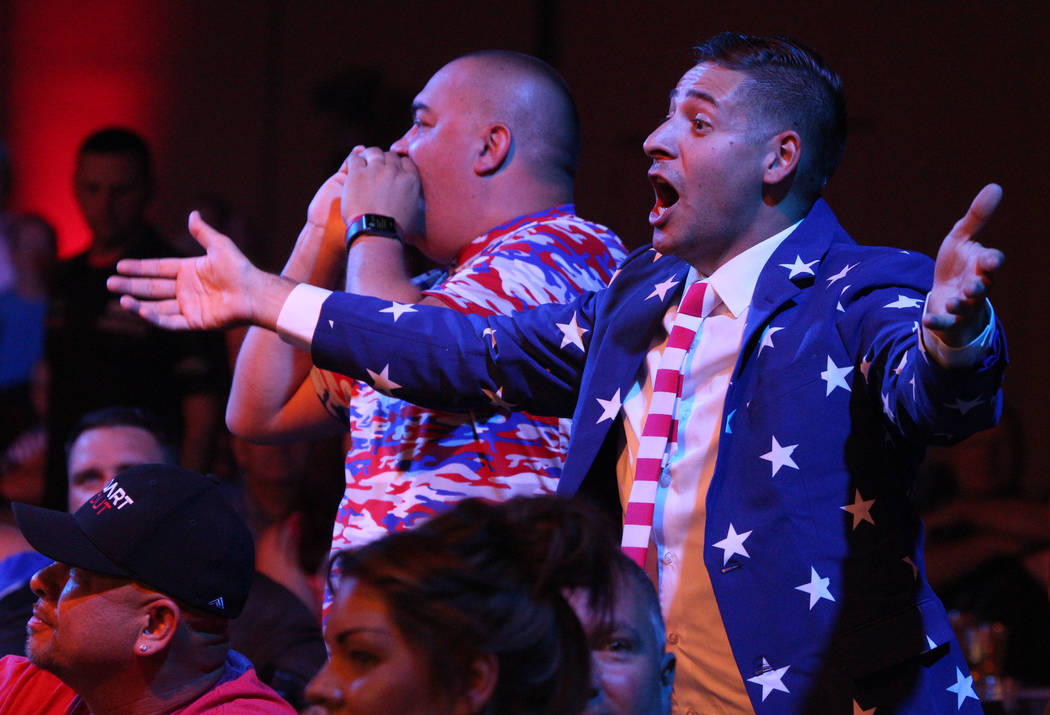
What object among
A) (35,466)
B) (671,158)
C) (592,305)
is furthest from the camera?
(35,466)

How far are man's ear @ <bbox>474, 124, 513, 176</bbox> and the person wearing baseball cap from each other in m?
0.85

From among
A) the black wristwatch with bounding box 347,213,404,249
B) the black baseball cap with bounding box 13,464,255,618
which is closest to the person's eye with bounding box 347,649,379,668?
→ the black baseball cap with bounding box 13,464,255,618

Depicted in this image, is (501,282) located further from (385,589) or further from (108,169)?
(108,169)

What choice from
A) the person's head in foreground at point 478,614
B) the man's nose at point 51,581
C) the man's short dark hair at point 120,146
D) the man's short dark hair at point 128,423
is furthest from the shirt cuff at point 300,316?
the man's short dark hair at point 120,146

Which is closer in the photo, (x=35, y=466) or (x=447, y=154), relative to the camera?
(x=447, y=154)

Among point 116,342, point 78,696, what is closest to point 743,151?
point 78,696

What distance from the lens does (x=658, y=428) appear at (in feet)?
5.74

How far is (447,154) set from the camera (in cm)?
247

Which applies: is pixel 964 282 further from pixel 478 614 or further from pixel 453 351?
pixel 453 351

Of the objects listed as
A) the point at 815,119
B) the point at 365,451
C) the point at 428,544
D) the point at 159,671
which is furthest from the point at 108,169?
the point at 428,544

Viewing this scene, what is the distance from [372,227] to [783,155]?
31.3 inches

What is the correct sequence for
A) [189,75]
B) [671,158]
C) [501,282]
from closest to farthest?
1. [671,158]
2. [501,282]
3. [189,75]

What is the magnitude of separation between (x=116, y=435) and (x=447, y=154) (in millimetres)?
1161

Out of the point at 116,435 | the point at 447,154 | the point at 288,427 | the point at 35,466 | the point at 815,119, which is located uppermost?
the point at 815,119
